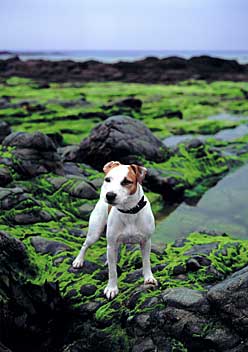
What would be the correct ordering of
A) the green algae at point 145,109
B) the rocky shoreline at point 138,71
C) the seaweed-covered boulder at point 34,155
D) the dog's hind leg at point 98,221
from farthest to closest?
the rocky shoreline at point 138,71
the green algae at point 145,109
the seaweed-covered boulder at point 34,155
the dog's hind leg at point 98,221

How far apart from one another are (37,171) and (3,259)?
4.33 meters

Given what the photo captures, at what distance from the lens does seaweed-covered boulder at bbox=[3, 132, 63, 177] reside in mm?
9031

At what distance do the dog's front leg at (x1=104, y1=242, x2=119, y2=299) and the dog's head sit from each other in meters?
0.75

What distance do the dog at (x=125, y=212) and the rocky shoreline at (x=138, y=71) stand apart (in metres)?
37.8

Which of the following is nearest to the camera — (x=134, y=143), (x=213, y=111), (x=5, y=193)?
(x=5, y=193)

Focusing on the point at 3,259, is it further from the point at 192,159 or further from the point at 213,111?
the point at 213,111

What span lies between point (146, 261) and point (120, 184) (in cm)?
123

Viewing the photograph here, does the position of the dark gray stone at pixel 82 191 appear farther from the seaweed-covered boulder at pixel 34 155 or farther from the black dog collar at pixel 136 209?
the black dog collar at pixel 136 209

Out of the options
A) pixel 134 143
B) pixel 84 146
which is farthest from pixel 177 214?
pixel 84 146

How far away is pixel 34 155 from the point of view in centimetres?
939

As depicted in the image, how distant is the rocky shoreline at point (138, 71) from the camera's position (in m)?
43.6

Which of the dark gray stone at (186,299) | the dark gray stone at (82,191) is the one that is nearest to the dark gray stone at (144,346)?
the dark gray stone at (186,299)

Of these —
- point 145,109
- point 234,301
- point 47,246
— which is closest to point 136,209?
point 234,301

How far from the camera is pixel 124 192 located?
4098mm
